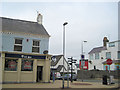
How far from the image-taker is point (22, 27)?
25078 millimetres

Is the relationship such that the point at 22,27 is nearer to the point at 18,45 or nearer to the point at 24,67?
the point at 18,45

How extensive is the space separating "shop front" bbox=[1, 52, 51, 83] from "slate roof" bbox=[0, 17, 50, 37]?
357 cm

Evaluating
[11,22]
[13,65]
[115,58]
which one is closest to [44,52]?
[13,65]

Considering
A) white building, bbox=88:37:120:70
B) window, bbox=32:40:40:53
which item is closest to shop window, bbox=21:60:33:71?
window, bbox=32:40:40:53

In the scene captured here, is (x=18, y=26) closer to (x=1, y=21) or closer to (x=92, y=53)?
(x=1, y=21)

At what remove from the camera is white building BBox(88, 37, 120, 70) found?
42912 millimetres

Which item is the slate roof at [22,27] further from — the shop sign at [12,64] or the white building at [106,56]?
the white building at [106,56]

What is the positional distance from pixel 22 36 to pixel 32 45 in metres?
1.93

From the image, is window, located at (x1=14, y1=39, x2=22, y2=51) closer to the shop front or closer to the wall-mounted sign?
the shop front

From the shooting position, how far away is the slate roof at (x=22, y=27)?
77.8ft

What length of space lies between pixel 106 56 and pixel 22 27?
28.7 meters

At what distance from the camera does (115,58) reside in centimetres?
4347

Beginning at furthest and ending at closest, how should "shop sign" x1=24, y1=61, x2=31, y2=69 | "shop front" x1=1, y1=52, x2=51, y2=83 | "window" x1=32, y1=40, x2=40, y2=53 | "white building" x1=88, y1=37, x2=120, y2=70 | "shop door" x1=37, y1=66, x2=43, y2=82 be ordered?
"white building" x1=88, y1=37, x2=120, y2=70 → "window" x1=32, y1=40, x2=40, y2=53 → "shop door" x1=37, y1=66, x2=43, y2=82 → "shop sign" x1=24, y1=61, x2=31, y2=69 → "shop front" x1=1, y1=52, x2=51, y2=83

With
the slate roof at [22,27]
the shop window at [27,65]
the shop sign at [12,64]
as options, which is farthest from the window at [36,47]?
the shop sign at [12,64]
